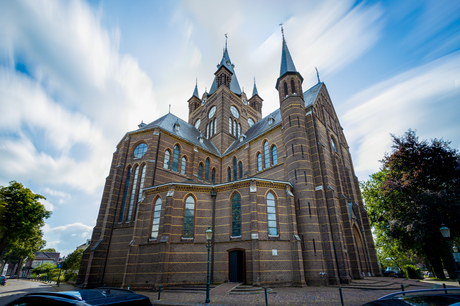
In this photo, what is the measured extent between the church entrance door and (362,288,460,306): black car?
1506 cm

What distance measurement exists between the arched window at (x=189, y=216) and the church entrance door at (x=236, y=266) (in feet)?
11.8

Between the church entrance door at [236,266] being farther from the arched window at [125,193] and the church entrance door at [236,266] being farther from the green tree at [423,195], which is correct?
the green tree at [423,195]

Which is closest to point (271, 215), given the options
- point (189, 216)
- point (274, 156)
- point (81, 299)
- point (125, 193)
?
point (189, 216)

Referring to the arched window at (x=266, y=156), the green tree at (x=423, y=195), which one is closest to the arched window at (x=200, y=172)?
the arched window at (x=266, y=156)

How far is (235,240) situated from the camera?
57.4 ft

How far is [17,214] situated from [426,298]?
3964cm

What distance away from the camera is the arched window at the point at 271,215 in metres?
17.8

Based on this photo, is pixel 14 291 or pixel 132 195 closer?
pixel 14 291

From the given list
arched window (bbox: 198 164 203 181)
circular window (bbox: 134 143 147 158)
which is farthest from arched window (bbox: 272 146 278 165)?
circular window (bbox: 134 143 147 158)

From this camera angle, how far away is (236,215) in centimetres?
1850

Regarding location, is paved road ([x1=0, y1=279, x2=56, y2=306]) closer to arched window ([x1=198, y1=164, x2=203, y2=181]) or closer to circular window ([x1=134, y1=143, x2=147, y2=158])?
circular window ([x1=134, y1=143, x2=147, y2=158])

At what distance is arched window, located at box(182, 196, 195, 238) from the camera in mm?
18156

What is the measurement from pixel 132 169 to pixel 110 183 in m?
2.82

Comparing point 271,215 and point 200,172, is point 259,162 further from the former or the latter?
point 271,215
